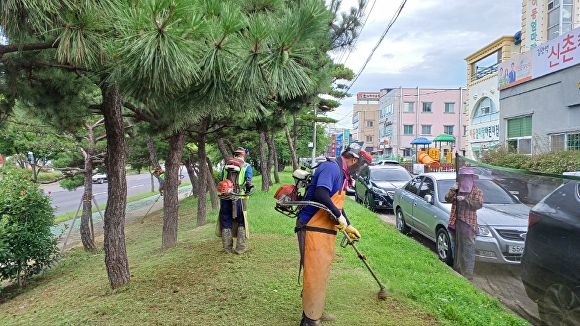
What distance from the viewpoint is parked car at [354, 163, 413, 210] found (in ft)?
36.6

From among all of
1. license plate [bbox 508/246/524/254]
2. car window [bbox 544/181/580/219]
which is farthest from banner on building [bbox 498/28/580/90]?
car window [bbox 544/181/580/219]

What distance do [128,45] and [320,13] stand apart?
50.3 inches

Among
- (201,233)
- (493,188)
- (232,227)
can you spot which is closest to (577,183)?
(493,188)

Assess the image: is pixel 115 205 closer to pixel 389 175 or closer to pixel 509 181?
pixel 509 181

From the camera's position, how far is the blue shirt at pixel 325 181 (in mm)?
3066

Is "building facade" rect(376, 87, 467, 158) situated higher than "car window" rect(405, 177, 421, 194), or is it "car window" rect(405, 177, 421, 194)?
"building facade" rect(376, 87, 467, 158)

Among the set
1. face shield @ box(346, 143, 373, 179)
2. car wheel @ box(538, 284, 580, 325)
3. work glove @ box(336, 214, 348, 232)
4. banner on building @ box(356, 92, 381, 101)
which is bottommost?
car wheel @ box(538, 284, 580, 325)

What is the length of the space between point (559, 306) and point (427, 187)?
4.71 m

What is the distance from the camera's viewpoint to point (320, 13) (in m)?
2.55

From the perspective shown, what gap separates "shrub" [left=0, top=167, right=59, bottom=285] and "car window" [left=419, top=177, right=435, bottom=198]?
7.06 m

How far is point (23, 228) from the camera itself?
6055mm

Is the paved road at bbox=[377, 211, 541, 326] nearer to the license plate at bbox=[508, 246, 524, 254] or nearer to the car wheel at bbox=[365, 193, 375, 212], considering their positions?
the license plate at bbox=[508, 246, 524, 254]

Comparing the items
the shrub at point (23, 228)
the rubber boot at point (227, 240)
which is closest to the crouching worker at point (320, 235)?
the rubber boot at point (227, 240)

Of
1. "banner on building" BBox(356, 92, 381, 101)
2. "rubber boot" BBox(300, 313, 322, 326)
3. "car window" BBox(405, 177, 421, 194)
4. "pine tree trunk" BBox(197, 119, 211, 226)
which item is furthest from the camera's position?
"banner on building" BBox(356, 92, 381, 101)
